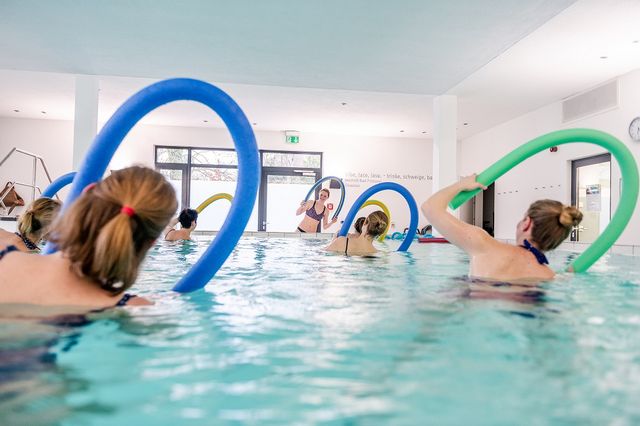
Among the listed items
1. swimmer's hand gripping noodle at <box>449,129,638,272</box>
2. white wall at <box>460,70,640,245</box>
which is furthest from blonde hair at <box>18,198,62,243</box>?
white wall at <box>460,70,640,245</box>

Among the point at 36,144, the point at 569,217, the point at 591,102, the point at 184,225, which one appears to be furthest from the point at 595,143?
the point at 36,144

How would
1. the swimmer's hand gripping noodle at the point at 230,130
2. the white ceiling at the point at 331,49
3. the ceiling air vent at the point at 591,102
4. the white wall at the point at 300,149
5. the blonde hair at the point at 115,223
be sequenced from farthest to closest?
1. the white wall at the point at 300,149
2. the ceiling air vent at the point at 591,102
3. the white ceiling at the point at 331,49
4. the swimmer's hand gripping noodle at the point at 230,130
5. the blonde hair at the point at 115,223

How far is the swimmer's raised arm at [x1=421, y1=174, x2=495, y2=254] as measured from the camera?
145 inches

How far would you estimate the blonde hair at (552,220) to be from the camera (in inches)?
140

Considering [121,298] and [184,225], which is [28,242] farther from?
[184,225]

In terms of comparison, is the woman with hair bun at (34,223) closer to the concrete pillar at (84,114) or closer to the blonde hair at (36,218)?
the blonde hair at (36,218)

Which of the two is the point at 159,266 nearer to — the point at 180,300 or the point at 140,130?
the point at 180,300

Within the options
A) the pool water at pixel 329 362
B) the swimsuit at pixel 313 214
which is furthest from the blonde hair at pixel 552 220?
the swimsuit at pixel 313 214

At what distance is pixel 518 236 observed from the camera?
392cm

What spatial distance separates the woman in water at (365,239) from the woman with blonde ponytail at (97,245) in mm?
4722

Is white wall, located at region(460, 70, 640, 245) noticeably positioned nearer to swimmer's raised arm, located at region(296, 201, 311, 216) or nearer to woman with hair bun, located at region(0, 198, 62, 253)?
swimmer's raised arm, located at region(296, 201, 311, 216)

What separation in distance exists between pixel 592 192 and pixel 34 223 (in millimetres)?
11357

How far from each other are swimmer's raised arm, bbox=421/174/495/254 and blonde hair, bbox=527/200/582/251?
37cm

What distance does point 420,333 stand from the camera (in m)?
2.29
